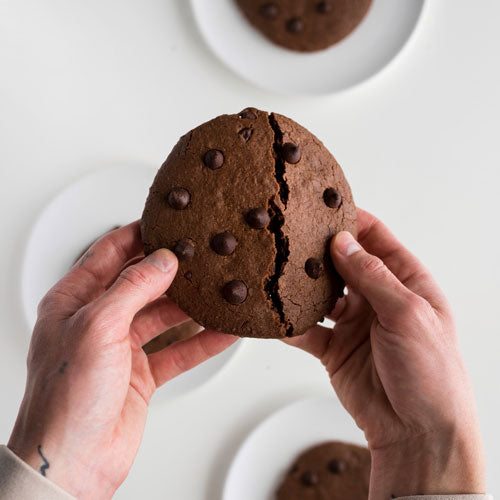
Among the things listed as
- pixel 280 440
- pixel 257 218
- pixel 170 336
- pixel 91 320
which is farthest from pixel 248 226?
pixel 280 440

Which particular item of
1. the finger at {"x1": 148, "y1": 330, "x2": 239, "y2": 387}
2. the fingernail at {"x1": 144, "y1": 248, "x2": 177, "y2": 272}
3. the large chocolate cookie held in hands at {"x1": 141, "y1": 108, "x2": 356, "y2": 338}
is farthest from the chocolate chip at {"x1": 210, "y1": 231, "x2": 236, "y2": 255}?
the finger at {"x1": 148, "y1": 330, "x2": 239, "y2": 387}

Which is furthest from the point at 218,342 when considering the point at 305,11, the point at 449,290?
the point at 305,11

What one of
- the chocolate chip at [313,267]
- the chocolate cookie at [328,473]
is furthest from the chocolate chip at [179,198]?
the chocolate cookie at [328,473]

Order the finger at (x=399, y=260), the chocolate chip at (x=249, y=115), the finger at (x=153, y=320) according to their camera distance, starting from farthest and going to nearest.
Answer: the finger at (x=153, y=320), the finger at (x=399, y=260), the chocolate chip at (x=249, y=115)

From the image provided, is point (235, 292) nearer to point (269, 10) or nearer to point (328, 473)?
point (328, 473)

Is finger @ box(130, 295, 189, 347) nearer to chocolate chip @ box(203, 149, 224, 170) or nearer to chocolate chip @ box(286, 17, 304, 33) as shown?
chocolate chip @ box(203, 149, 224, 170)

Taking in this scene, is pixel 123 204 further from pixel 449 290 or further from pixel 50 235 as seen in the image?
pixel 449 290

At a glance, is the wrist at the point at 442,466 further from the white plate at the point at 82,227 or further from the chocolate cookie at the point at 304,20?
the chocolate cookie at the point at 304,20
